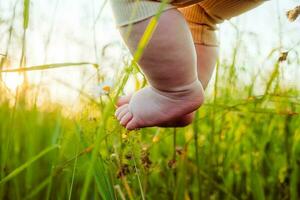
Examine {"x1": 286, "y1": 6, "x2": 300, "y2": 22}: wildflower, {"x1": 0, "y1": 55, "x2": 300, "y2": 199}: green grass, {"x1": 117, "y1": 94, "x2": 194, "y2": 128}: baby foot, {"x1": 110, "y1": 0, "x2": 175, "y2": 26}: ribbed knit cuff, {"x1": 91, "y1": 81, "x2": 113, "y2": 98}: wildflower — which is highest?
{"x1": 110, "y1": 0, "x2": 175, "y2": 26}: ribbed knit cuff

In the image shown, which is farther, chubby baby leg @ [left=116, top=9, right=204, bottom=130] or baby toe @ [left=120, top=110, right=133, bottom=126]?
baby toe @ [left=120, top=110, right=133, bottom=126]

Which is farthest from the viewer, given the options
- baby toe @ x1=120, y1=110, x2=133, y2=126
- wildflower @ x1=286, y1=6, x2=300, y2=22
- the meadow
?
the meadow

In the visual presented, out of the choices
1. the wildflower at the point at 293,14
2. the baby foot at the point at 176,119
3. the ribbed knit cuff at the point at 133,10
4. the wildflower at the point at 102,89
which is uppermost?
the ribbed knit cuff at the point at 133,10

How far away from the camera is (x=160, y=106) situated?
37.1 inches

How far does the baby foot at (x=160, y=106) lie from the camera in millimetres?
932

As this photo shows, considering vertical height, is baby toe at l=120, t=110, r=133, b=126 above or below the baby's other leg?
below

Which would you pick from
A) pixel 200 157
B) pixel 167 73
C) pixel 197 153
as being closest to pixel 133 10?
pixel 167 73

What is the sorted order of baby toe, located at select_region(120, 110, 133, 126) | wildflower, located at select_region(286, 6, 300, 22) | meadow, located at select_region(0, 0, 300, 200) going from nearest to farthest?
wildflower, located at select_region(286, 6, 300, 22) < baby toe, located at select_region(120, 110, 133, 126) < meadow, located at select_region(0, 0, 300, 200)

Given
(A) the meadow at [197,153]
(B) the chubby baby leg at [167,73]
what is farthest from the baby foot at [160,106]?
(A) the meadow at [197,153]

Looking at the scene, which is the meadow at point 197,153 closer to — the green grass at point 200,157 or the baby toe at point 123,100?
the green grass at point 200,157

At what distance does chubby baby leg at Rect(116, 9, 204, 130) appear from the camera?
0.89 metres

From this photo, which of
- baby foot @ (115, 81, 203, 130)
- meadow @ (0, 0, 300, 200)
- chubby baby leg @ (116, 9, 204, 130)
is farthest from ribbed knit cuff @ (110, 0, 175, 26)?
meadow @ (0, 0, 300, 200)

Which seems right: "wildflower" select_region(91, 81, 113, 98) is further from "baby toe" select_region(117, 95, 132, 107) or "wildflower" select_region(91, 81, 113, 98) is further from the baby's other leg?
the baby's other leg

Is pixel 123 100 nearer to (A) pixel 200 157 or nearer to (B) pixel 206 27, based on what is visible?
(B) pixel 206 27
